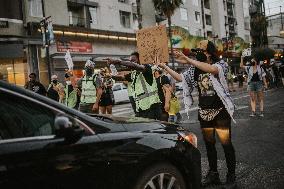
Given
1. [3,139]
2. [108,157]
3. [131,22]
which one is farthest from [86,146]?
[131,22]

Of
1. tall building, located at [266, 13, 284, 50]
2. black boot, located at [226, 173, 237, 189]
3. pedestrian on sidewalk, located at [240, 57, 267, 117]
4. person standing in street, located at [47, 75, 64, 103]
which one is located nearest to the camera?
black boot, located at [226, 173, 237, 189]

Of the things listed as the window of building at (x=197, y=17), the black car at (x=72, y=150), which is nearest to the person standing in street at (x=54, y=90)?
the black car at (x=72, y=150)

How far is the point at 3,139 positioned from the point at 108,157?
2.57ft

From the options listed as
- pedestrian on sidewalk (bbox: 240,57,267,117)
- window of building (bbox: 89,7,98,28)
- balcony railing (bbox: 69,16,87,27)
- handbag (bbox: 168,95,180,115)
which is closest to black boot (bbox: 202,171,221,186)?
handbag (bbox: 168,95,180,115)

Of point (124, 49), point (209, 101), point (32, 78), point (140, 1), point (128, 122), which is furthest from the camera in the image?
point (140, 1)

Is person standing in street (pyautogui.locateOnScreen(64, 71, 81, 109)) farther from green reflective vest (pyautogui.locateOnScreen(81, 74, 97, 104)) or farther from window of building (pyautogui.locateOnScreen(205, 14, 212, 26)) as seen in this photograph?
window of building (pyautogui.locateOnScreen(205, 14, 212, 26))

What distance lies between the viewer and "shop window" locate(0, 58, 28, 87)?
2612 cm

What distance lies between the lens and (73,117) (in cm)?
311

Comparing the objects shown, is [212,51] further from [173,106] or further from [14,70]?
[14,70]

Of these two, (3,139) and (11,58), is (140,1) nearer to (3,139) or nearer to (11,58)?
(11,58)

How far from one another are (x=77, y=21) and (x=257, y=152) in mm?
27412

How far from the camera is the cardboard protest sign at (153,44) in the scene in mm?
6277

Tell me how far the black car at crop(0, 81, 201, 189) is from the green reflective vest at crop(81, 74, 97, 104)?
5.36 m

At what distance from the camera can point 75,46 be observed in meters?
30.2
